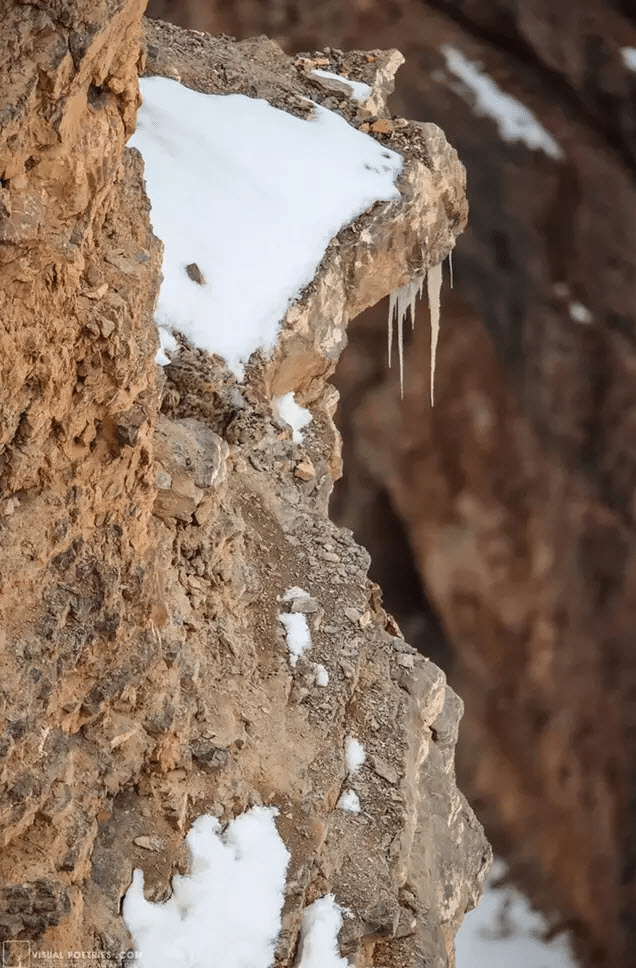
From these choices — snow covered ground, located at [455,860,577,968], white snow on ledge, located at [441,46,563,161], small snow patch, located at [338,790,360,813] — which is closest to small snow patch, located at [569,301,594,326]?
white snow on ledge, located at [441,46,563,161]

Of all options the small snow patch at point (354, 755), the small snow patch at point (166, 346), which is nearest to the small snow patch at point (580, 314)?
the small snow patch at point (166, 346)

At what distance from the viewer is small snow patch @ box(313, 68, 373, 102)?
824cm

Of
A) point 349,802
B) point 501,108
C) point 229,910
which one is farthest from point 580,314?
point 229,910

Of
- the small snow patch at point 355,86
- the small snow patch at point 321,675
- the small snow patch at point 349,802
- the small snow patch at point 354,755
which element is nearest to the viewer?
the small snow patch at point 349,802

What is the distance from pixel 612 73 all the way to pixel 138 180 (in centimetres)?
856

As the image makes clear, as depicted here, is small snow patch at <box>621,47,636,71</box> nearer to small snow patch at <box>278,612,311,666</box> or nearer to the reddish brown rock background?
the reddish brown rock background

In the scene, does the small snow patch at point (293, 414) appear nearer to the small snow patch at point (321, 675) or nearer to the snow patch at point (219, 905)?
the small snow patch at point (321, 675)

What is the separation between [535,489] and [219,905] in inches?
299

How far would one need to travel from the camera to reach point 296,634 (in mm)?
5656

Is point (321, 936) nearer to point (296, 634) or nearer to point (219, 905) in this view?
point (219, 905)

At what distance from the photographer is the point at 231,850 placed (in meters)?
4.67

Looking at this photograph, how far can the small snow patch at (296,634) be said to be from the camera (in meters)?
5.58

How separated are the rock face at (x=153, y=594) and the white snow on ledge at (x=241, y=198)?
7.5 inches

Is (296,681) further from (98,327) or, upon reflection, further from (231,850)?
(98,327)
